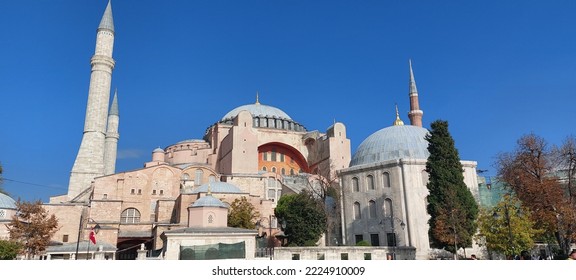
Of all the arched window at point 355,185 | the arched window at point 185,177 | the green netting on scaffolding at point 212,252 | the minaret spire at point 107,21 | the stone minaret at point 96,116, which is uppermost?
the minaret spire at point 107,21

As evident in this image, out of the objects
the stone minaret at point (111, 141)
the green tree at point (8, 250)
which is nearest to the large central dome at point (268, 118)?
the stone minaret at point (111, 141)

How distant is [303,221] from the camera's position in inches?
906

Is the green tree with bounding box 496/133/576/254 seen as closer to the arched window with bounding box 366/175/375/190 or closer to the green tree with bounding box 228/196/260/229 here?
the arched window with bounding box 366/175/375/190

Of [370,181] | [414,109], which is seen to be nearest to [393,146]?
[370,181]

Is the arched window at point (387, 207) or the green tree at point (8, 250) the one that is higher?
the arched window at point (387, 207)

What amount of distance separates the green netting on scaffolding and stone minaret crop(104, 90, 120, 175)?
28.3 m

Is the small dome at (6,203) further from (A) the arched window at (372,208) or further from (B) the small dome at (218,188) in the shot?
(A) the arched window at (372,208)

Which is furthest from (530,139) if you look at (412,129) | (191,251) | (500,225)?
(191,251)

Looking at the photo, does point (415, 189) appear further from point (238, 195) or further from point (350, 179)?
point (238, 195)

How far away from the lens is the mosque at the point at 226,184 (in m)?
23.2

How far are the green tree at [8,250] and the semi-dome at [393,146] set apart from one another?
1973 cm

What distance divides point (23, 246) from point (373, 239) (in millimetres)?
18491

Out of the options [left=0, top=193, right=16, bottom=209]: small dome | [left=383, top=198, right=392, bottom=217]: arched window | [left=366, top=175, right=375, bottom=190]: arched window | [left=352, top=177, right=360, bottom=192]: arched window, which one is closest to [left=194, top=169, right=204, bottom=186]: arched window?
[left=0, top=193, right=16, bottom=209]: small dome

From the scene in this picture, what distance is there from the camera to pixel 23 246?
65.2 ft
